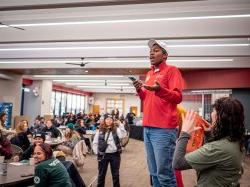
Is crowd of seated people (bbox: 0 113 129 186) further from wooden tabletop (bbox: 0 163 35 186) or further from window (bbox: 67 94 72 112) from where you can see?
window (bbox: 67 94 72 112)

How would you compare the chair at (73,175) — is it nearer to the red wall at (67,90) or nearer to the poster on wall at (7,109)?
the poster on wall at (7,109)

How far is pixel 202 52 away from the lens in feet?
34.2

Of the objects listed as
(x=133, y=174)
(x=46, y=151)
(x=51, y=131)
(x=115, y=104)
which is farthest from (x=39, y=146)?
(x=115, y=104)

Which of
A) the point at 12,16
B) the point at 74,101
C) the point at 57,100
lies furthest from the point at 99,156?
the point at 74,101

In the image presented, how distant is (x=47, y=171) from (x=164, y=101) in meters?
1.67

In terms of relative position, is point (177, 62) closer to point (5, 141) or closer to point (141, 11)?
point (141, 11)

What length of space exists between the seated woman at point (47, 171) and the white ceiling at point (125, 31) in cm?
327

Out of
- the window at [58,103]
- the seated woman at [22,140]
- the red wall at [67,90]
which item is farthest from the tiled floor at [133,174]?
the window at [58,103]

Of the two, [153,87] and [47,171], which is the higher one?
[153,87]

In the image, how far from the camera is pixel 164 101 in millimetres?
2350

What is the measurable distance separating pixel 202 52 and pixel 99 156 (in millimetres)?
5779

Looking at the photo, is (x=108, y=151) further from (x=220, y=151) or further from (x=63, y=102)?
(x=63, y=102)

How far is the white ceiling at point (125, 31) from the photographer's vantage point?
6.55 m

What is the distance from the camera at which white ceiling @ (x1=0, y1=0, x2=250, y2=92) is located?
21.5 feet
